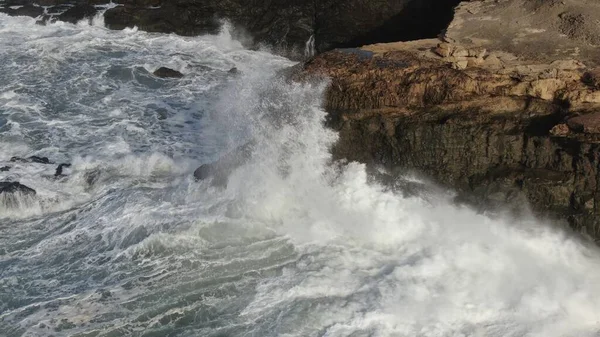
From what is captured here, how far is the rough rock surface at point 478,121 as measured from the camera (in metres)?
8.18

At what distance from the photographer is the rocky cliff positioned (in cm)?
820

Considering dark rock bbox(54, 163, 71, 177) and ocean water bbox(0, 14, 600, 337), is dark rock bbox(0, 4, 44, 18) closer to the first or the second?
ocean water bbox(0, 14, 600, 337)

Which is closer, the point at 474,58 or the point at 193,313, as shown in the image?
the point at 193,313

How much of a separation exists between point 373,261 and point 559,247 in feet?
7.61

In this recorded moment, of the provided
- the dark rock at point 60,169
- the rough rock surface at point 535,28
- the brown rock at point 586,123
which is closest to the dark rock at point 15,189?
the dark rock at point 60,169

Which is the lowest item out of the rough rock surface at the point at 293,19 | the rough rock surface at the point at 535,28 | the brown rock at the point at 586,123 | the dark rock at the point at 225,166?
the dark rock at the point at 225,166

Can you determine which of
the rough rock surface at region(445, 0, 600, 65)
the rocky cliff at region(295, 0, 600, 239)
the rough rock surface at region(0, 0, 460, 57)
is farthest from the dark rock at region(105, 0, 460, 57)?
the rocky cliff at region(295, 0, 600, 239)

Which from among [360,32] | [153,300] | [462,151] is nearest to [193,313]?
[153,300]

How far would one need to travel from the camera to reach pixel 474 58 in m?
9.23

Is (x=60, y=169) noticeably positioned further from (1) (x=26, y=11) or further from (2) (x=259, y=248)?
(1) (x=26, y=11)

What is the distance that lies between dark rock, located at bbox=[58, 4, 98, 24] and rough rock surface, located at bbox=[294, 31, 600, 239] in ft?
36.7

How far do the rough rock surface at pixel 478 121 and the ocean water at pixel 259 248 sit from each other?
0.34 metres

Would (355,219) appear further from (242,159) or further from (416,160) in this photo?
(242,159)

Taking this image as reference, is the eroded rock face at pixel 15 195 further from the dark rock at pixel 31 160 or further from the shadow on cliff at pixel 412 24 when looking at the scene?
the shadow on cliff at pixel 412 24
